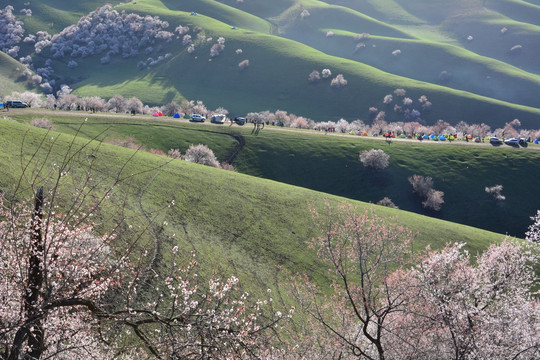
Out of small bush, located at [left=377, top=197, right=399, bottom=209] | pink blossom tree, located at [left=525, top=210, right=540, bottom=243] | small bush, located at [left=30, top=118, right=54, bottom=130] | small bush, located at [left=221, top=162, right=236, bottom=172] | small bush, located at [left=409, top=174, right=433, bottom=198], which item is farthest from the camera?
small bush, located at [left=409, top=174, right=433, bottom=198]

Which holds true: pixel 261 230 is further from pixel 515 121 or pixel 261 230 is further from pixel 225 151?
pixel 515 121

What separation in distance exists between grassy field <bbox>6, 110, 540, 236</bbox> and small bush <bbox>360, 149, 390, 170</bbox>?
7.58 ft

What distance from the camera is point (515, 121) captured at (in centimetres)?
18750

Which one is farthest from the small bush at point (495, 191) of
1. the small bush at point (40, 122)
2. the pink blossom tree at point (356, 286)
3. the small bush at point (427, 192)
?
the small bush at point (40, 122)

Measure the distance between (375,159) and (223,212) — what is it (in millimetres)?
66791

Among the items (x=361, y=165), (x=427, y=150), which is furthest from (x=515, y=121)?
(x=361, y=165)

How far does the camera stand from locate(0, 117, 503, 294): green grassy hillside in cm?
4356

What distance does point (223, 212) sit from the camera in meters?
54.6

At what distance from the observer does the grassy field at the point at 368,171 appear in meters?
A: 97.1

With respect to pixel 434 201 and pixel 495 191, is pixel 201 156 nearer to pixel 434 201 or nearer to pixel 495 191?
pixel 434 201

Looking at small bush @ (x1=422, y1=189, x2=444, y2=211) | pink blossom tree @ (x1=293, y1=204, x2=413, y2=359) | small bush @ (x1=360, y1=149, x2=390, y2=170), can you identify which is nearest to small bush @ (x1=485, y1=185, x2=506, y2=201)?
small bush @ (x1=422, y1=189, x2=444, y2=211)

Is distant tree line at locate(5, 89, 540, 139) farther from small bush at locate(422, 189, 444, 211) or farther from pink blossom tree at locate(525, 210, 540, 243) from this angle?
pink blossom tree at locate(525, 210, 540, 243)

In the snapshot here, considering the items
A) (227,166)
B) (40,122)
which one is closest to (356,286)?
(227,166)

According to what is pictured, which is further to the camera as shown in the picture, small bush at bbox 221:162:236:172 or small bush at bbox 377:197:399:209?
small bush at bbox 221:162:236:172
